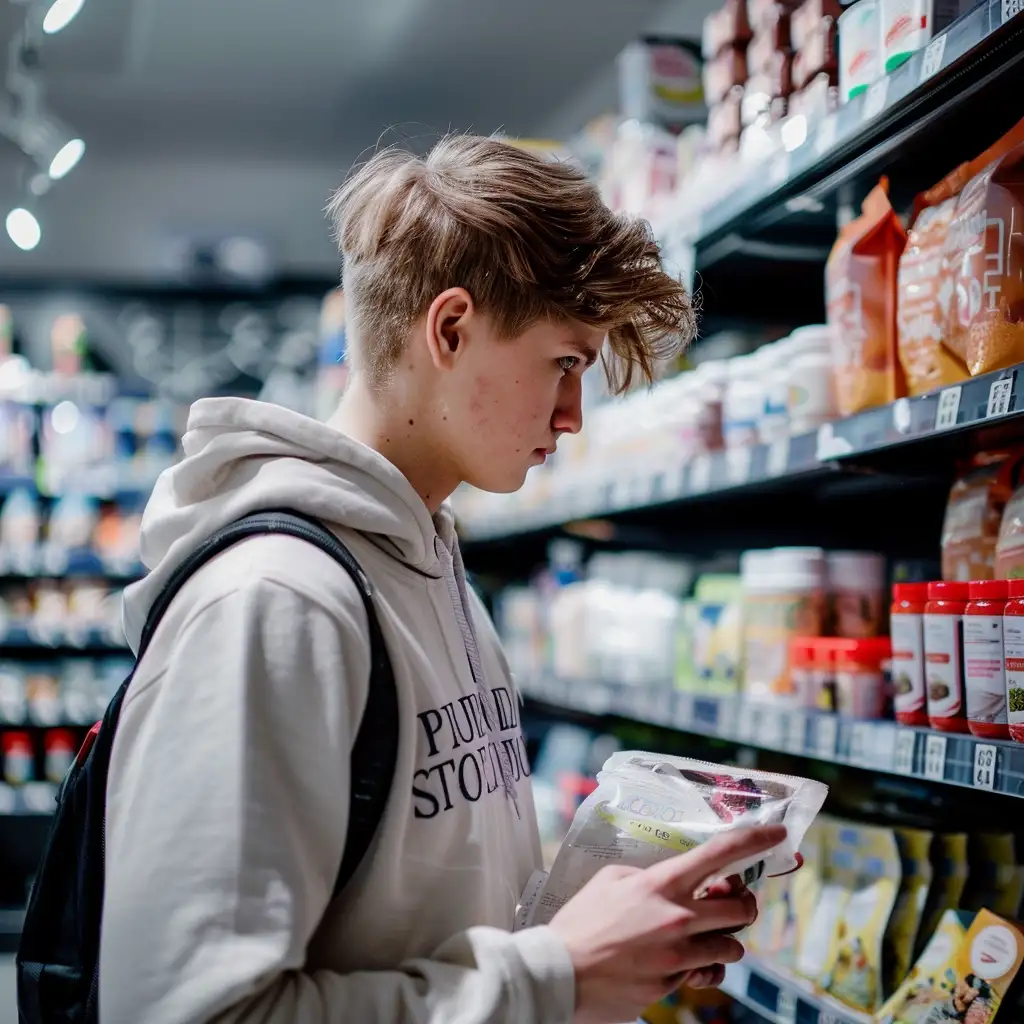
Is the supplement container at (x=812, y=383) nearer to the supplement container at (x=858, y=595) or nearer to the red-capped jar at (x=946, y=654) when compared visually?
the supplement container at (x=858, y=595)

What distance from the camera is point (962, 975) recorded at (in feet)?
4.80

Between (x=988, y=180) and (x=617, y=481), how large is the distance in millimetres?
1232

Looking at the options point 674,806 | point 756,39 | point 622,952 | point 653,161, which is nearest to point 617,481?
point 653,161

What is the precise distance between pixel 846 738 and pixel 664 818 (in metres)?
0.56

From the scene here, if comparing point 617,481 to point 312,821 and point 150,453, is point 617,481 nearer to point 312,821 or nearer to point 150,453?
point 312,821

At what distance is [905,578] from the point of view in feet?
6.01

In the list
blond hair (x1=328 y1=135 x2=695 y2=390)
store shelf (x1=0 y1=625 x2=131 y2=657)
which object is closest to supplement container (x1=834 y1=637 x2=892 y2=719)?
blond hair (x1=328 y1=135 x2=695 y2=390)

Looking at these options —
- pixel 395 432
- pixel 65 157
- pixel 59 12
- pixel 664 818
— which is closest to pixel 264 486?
pixel 395 432

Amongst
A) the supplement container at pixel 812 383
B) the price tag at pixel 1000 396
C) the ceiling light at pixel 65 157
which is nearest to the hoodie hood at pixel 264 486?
the price tag at pixel 1000 396

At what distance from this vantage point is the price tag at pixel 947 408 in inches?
53.0

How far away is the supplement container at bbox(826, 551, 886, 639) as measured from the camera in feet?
5.98

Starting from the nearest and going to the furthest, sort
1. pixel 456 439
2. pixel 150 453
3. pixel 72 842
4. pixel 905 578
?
1. pixel 72 842
2. pixel 456 439
3. pixel 905 578
4. pixel 150 453

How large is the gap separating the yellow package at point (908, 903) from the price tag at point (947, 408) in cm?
67

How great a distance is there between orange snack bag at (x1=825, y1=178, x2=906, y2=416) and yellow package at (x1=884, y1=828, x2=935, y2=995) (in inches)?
25.3
